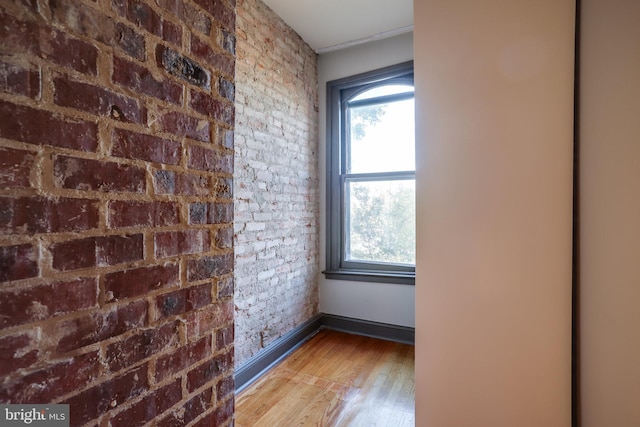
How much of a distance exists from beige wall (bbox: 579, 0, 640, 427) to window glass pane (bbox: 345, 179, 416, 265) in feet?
6.07

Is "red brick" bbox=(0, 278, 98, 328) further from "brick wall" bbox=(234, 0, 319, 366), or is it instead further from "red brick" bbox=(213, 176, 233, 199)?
"brick wall" bbox=(234, 0, 319, 366)

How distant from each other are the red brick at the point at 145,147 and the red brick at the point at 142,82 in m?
0.11

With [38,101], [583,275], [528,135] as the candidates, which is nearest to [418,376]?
[583,275]

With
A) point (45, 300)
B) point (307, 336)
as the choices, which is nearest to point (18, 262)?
point (45, 300)

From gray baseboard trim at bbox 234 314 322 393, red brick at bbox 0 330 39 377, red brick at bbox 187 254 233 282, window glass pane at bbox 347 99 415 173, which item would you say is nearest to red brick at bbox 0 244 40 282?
red brick at bbox 0 330 39 377

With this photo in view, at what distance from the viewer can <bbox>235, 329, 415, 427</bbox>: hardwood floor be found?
1.90 metres

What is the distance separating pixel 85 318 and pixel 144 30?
686 mm

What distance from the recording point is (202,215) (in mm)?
879

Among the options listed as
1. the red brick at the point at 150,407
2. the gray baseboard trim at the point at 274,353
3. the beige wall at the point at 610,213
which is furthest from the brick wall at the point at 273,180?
the beige wall at the point at 610,213

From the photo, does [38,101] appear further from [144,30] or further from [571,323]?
[571,323]

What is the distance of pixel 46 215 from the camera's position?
552mm

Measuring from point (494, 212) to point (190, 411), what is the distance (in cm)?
139

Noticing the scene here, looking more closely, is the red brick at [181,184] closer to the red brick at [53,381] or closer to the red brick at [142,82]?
the red brick at [142,82]

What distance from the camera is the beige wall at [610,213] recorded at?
94 centimetres
